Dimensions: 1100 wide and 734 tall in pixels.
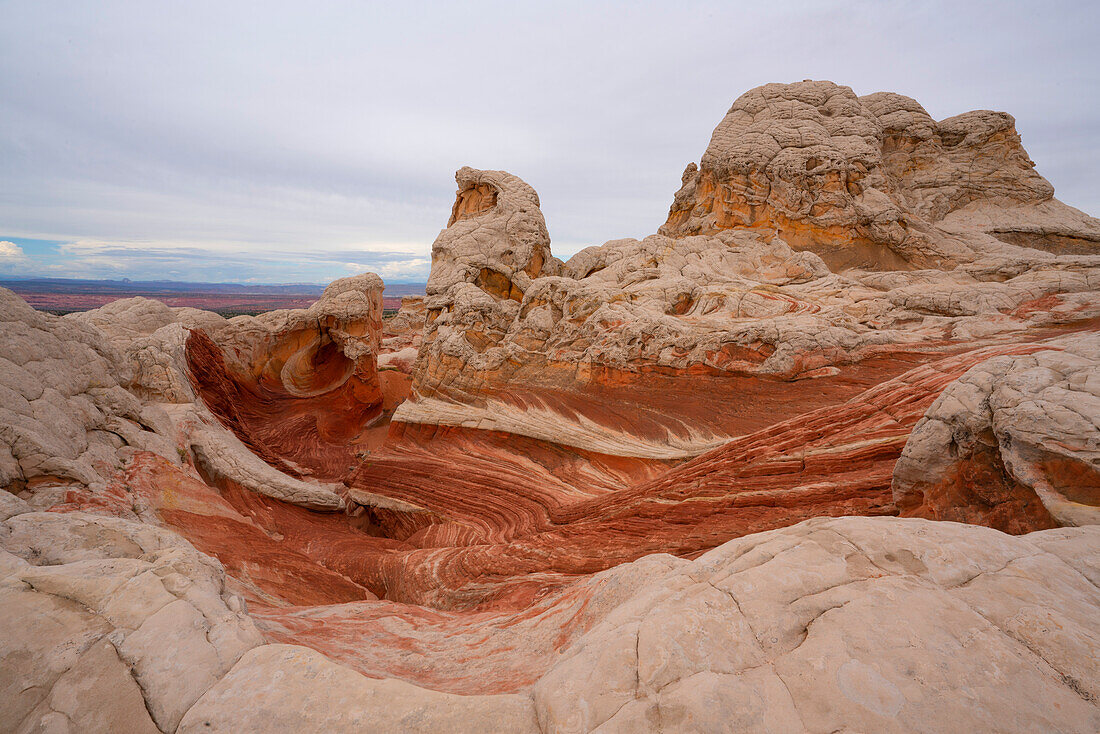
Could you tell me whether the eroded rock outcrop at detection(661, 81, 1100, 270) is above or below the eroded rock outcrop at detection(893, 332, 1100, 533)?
above

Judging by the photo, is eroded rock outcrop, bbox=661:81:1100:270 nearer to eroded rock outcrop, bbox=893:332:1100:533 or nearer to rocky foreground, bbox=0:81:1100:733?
rocky foreground, bbox=0:81:1100:733

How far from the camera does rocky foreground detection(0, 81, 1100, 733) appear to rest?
2490 mm

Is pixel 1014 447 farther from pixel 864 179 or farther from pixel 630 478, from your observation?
pixel 864 179

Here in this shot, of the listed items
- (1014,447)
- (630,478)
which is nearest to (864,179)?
(630,478)

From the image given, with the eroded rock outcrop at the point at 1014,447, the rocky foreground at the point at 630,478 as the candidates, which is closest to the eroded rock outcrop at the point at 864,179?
the rocky foreground at the point at 630,478

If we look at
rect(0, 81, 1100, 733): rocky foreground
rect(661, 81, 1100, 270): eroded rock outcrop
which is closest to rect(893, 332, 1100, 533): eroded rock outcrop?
rect(0, 81, 1100, 733): rocky foreground

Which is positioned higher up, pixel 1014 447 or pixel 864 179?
pixel 864 179

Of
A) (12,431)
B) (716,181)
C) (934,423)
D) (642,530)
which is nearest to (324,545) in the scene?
(12,431)

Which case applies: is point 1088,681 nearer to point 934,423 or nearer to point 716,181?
point 934,423

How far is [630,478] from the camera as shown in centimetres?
945

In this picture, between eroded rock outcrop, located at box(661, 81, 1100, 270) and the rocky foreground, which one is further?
eroded rock outcrop, located at box(661, 81, 1100, 270)

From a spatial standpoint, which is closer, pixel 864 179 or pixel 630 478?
pixel 630 478

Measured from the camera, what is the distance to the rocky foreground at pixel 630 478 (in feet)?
8.17

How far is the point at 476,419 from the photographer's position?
39.0 feet
